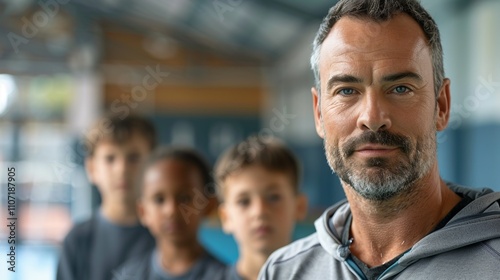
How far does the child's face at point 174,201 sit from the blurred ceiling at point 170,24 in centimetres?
490

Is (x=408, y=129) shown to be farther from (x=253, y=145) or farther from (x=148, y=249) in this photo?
(x=148, y=249)

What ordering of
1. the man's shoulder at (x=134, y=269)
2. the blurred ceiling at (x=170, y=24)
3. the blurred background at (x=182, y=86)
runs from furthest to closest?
the blurred ceiling at (x=170, y=24) → the blurred background at (x=182, y=86) → the man's shoulder at (x=134, y=269)

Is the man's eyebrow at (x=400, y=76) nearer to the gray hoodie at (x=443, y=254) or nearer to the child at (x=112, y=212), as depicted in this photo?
the gray hoodie at (x=443, y=254)

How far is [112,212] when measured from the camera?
7.70 feet

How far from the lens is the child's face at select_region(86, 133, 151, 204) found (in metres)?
2.33

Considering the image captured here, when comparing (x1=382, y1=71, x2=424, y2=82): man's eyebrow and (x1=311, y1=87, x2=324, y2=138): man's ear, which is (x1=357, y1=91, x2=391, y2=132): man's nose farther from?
(x1=311, y1=87, x2=324, y2=138): man's ear

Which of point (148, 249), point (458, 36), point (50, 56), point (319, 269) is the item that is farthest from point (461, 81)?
point (50, 56)

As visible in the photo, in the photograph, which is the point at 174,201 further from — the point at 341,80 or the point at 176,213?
the point at 341,80

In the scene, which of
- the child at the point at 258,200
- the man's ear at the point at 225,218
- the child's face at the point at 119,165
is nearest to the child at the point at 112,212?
the child's face at the point at 119,165

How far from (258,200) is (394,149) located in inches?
31.3

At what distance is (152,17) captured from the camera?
11.0 metres

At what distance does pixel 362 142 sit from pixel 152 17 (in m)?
10.3

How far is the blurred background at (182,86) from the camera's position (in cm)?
499

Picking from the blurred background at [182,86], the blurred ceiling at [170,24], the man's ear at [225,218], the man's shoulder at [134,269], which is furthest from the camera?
the blurred ceiling at [170,24]
